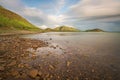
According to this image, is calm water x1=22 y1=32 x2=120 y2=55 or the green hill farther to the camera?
the green hill

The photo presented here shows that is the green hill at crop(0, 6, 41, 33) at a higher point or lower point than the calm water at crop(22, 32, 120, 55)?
higher

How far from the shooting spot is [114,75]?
23.3 ft

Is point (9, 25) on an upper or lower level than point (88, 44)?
upper

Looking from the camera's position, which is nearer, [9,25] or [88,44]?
[88,44]

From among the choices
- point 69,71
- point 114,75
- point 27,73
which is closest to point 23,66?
point 27,73

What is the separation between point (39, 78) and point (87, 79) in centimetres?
346

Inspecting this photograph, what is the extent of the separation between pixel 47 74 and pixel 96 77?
12.3ft

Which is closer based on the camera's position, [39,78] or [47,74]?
Result: [39,78]

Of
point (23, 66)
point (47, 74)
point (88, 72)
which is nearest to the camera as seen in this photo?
point (47, 74)

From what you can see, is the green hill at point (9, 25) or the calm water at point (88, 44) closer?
the calm water at point (88, 44)

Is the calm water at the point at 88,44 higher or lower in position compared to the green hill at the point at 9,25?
lower

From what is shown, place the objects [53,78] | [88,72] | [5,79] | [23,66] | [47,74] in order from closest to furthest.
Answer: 1. [5,79]
2. [53,78]
3. [47,74]
4. [88,72]
5. [23,66]

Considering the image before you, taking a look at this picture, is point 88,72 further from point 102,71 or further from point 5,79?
point 5,79

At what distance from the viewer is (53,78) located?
21.2 ft
